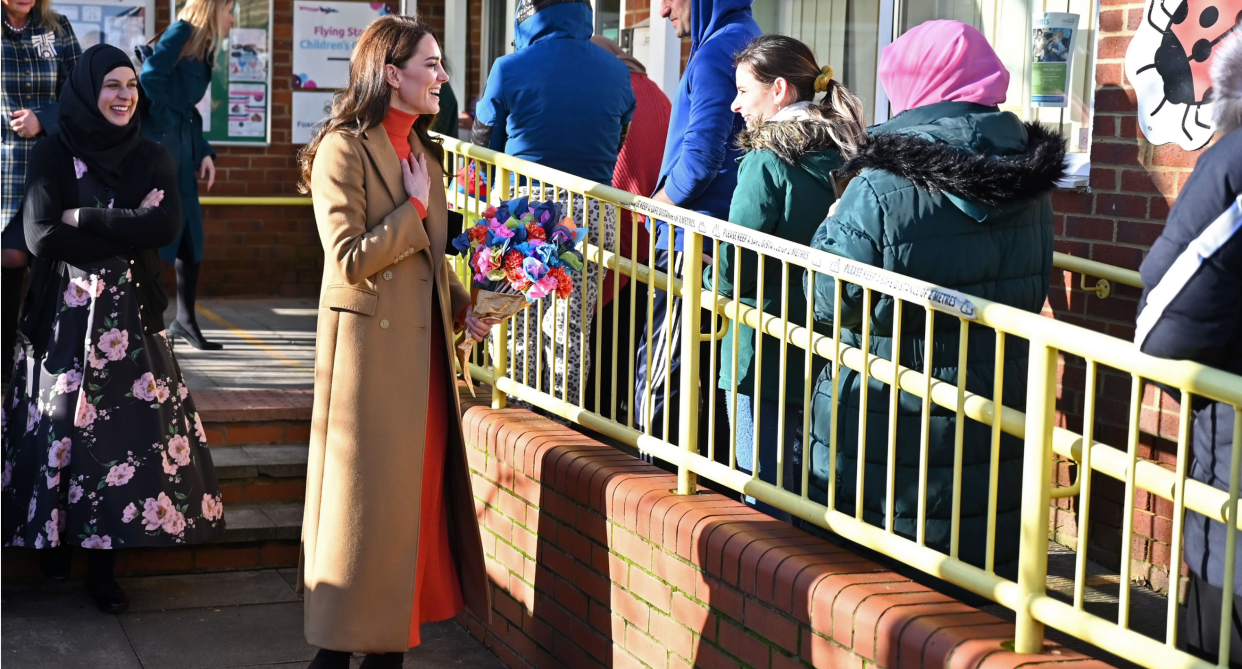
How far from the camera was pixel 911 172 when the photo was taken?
306 centimetres

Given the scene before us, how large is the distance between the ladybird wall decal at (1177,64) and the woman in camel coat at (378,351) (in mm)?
2160

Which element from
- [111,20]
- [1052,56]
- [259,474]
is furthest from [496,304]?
[111,20]

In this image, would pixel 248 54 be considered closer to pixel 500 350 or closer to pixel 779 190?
pixel 500 350

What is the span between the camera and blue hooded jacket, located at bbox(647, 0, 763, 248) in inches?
175

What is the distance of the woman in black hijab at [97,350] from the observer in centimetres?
463

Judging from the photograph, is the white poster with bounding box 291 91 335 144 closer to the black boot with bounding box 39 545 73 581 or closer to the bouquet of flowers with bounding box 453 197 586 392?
the black boot with bounding box 39 545 73 581

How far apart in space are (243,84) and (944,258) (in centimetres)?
787

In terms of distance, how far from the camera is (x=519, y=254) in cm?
377

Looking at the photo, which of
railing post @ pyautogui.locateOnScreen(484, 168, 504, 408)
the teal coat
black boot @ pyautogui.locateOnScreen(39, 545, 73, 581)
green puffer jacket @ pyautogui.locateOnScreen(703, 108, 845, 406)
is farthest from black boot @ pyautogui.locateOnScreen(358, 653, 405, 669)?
the teal coat

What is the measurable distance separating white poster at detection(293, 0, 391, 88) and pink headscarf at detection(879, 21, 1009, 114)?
24.0 ft

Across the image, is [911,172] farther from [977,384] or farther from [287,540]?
[287,540]

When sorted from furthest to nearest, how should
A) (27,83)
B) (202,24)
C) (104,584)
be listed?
1. (202,24)
2. (27,83)
3. (104,584)

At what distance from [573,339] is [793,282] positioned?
3.81ft

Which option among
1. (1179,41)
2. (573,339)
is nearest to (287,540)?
(573,339)
